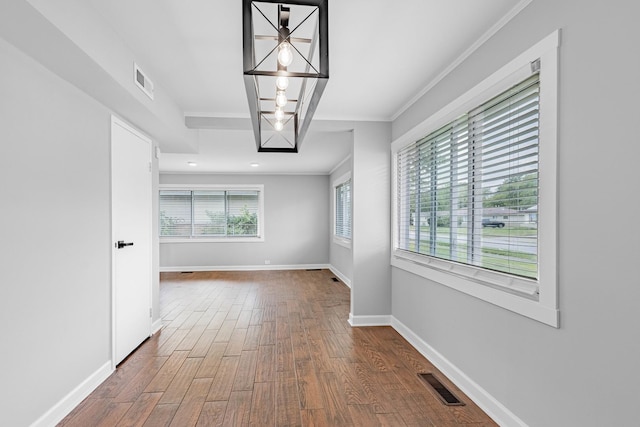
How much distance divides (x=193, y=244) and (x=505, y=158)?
7522mm

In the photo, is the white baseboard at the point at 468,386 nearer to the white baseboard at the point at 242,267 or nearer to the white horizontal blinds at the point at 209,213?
the white baseboard at the point at 242,267

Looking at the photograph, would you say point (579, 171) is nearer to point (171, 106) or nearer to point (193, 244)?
point (171, 106)

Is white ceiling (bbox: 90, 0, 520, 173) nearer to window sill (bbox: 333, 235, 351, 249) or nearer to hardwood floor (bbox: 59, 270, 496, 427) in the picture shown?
hardwood floor (bbox: 59, 270, 496, 427)

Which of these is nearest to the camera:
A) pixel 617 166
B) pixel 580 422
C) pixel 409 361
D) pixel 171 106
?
pixel 617 166

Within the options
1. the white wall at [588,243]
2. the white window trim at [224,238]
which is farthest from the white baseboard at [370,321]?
the white window trim at [224,238]

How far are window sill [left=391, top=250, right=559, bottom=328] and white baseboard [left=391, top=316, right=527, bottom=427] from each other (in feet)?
1.98

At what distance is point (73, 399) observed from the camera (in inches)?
90.8

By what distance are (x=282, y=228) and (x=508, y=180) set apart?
22.0ft

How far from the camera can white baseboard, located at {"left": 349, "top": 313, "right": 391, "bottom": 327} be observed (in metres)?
4.02

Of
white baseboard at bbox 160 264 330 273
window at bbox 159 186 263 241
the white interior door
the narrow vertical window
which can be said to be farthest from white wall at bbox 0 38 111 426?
window at bbox 159 186 263 241

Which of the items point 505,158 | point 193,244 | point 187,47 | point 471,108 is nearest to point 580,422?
point 505,158

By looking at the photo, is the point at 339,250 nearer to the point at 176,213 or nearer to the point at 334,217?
the point at 334,217

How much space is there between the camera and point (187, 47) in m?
2.41

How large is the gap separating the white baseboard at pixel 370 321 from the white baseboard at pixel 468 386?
0.55 m
